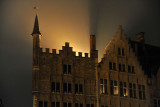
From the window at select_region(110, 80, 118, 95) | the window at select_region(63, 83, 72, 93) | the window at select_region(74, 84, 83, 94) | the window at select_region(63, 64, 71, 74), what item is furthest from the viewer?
the window at select_region(110, 80, 118, 95)

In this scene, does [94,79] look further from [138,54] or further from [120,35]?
[138,54]

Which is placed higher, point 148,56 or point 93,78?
point 148,56

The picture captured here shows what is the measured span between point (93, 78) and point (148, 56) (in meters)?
13.8

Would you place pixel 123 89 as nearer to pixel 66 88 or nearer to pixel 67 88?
pixel 67 88

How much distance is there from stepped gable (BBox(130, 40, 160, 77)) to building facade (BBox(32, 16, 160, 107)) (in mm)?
207

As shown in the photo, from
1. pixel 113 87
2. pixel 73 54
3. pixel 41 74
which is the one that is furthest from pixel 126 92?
pixel 41 74

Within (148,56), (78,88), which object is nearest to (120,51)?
(148,56)

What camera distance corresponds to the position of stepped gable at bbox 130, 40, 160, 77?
182 ft

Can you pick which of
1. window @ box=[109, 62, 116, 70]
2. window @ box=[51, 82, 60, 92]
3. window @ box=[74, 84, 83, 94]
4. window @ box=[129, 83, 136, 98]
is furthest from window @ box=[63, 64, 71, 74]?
window @ box=[129, 83, 136, 98]

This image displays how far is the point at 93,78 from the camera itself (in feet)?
156

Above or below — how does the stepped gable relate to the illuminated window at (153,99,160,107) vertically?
above

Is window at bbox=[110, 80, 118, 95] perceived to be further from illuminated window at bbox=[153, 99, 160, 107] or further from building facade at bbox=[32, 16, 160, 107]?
illuminated window at bbox=[153, 99, 160, 107]

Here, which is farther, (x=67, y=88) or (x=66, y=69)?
(x=66, y=69)

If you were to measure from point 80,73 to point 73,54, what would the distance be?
250 centimetres
